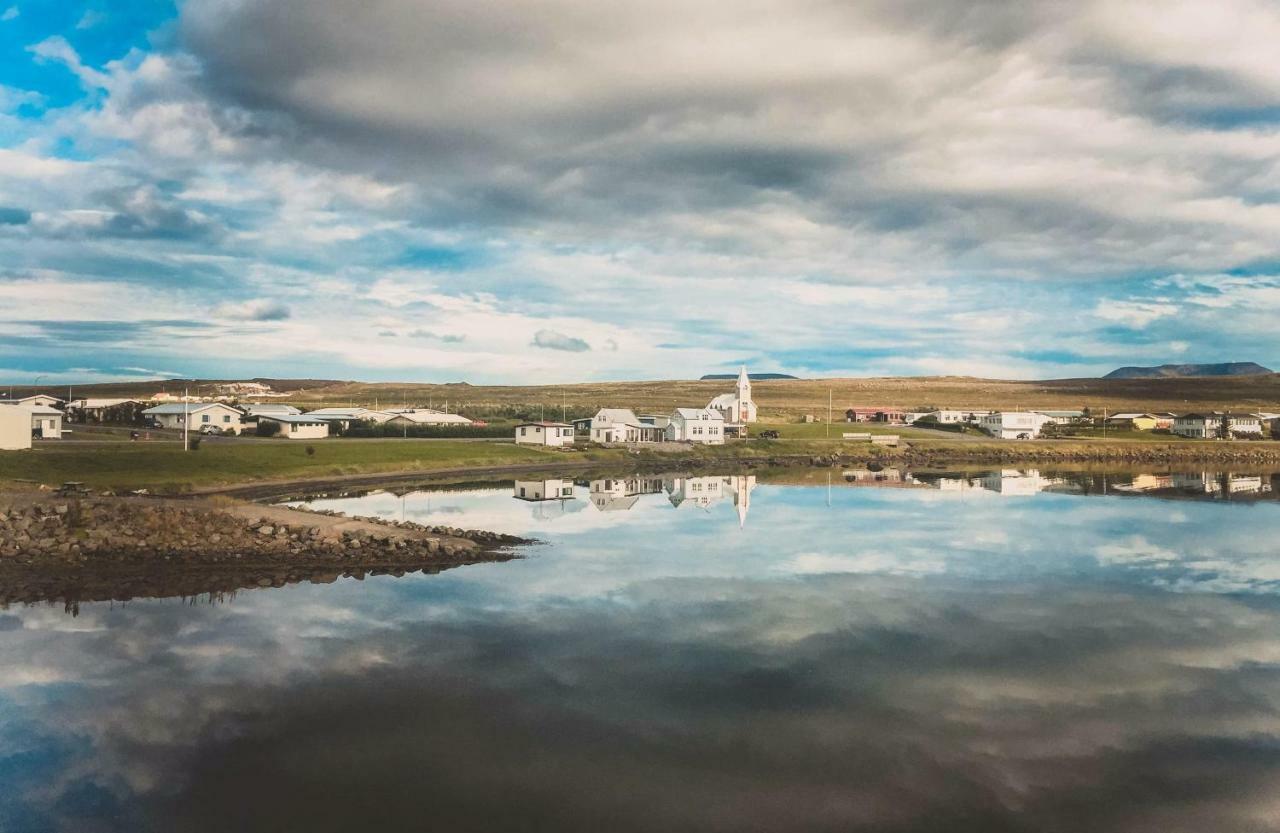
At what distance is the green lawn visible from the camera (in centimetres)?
4628

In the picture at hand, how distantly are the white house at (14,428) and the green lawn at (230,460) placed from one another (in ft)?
3.61

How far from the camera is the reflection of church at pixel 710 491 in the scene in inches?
2048

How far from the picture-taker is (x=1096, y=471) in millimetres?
85000

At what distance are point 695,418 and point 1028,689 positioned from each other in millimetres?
77873

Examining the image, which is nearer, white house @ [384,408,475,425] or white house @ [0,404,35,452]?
white house @ [0,404,35,452]

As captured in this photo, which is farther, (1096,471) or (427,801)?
(1096,471)

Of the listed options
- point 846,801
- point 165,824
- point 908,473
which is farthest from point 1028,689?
point 908,473

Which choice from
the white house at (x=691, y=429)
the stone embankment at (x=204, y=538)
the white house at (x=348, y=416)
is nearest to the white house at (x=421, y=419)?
the white house at (x=348, y=416)

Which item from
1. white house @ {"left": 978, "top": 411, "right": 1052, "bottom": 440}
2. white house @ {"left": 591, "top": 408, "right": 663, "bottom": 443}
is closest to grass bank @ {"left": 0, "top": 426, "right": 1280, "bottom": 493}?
white house @ {"left": 591, "top": 408, "right": 663, "bottom": 443}

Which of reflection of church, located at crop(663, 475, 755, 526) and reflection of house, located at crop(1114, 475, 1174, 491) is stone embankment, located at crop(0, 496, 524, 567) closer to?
reflection of church, located at crop(663, 475, 755, 526)

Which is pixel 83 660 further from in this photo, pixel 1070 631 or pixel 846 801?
pixel 1070 631

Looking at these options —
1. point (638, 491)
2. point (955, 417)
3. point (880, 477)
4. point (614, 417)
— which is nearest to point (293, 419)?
point (614, 417)

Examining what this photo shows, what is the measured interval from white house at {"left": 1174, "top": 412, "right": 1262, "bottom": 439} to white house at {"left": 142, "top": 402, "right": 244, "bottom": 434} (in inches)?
4795

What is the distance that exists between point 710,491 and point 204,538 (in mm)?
34464
